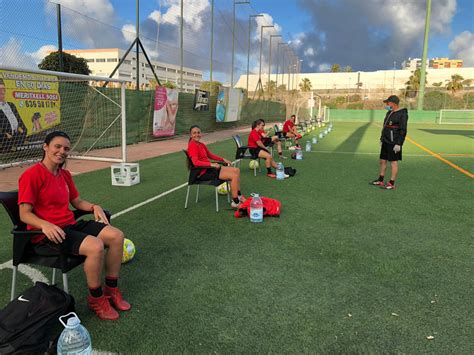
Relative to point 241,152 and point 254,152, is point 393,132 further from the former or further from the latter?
point 241,152

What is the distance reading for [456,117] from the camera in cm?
3781

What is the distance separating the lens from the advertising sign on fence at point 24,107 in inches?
339

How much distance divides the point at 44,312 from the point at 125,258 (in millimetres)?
1414

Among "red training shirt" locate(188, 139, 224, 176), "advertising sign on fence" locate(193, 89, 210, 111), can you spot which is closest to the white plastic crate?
"red training shirt" locate(188, 139, 224, 176)

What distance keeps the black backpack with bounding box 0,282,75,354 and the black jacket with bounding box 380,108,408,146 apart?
6.31 m

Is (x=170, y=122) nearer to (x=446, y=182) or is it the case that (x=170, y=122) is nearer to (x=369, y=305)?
(x=446, y=182)

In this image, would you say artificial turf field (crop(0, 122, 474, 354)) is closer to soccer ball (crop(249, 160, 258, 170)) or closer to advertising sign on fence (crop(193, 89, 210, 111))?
soccer ball (crop(249, 160, 258, 170))

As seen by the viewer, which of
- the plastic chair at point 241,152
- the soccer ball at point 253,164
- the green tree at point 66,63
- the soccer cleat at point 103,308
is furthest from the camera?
the green tree at point 66,63

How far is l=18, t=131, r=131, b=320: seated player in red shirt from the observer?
2.66 metres

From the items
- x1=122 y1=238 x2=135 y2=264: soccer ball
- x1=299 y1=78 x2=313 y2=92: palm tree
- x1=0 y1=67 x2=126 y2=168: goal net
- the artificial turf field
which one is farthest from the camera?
x1=299 y1=78 x2=313 y2=92: palm tree

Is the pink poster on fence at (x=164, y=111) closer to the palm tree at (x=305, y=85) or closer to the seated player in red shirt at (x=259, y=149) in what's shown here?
the seated player in red shirt at (x=259, y=149)

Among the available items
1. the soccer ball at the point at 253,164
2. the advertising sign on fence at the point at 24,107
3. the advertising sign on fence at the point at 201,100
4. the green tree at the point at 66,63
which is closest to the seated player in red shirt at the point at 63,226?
the soccer ball at the point at 253,164

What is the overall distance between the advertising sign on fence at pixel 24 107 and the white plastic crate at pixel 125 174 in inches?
128

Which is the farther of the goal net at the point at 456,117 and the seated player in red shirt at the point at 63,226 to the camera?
the goal net at the point at 456,117
